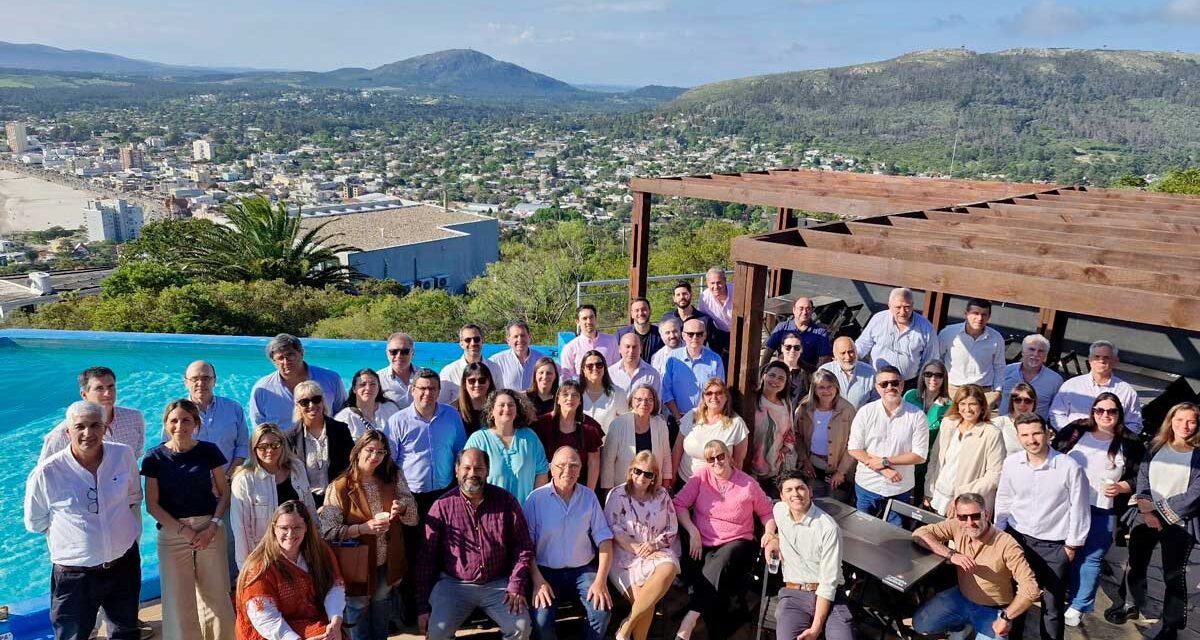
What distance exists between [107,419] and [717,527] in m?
3.04

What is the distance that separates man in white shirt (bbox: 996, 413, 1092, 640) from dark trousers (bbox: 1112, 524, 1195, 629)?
0.60 m

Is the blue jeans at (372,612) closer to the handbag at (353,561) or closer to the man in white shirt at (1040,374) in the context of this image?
the handbag at (353,561)

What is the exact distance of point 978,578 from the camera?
3322 mm

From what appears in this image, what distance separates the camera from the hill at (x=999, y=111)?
220 ft

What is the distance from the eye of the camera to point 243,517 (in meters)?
3.28

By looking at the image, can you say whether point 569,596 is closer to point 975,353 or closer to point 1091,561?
point 1091,561

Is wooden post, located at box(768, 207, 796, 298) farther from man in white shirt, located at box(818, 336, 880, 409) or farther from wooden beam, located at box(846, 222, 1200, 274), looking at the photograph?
man in white shirt, located at box(818, 336, 880, 409)

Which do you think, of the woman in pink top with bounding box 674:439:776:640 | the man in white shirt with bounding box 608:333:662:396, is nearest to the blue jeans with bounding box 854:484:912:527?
the woman in pink top with bounding box 674:439:776:640

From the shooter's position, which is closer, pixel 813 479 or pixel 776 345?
pixel 813 479

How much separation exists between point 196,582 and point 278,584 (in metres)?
0.72

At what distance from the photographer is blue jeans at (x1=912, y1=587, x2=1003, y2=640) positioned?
334cm

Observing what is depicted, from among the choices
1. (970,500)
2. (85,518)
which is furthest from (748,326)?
(85,518)

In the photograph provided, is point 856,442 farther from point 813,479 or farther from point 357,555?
point 357,555

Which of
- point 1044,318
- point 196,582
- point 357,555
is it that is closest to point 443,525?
point 357,555
